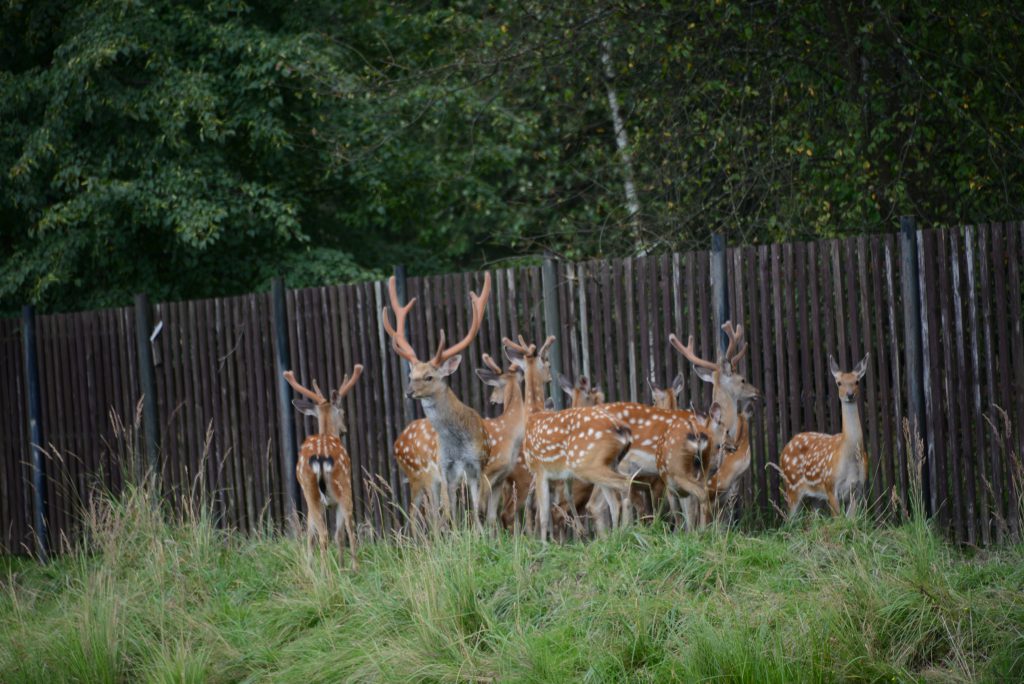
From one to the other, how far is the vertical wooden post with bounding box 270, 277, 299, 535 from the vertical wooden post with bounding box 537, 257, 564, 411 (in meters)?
2.44

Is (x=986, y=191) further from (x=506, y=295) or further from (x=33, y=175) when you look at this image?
(x=33, y=175)

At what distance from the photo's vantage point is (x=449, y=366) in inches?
344

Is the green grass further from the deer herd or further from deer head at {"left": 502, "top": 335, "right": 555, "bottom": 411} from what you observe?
deer head at {"left": 502, "top": 335, "right": 555, "bottom": 411}

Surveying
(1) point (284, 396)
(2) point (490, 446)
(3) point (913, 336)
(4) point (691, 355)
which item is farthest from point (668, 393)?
(1) point (284, 396)

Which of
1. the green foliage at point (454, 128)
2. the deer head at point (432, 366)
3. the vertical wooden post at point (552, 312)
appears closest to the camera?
the deer head at point (432, 366)

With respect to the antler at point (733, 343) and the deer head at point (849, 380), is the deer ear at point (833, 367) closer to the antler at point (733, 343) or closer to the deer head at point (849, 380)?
the deer head at point (849, 380)

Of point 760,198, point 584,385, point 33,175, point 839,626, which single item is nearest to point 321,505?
point 584,385

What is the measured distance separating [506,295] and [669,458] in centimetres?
248

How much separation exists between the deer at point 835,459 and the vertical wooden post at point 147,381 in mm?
6026

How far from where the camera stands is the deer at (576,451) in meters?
8.12

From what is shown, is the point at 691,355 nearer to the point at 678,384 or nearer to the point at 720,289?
the point at 678,384

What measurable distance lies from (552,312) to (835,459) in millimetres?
2583

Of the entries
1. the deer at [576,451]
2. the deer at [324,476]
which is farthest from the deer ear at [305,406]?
the deer at [576,451]

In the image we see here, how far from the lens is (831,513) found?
888 centimetres
